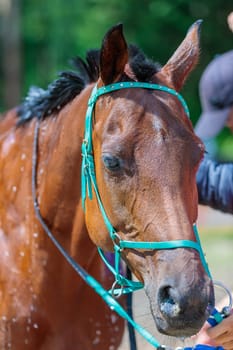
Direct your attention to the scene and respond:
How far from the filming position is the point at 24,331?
11.5 ft

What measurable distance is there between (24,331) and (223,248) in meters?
6.91

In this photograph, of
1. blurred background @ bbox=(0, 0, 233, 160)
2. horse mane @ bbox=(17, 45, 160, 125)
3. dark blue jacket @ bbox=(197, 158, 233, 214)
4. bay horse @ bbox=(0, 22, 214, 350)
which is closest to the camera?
bay horse @ bbox=(0, 22, 214, 350)

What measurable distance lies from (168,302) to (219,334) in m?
0.56

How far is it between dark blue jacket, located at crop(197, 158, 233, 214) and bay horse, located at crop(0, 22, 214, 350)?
0.71 meters

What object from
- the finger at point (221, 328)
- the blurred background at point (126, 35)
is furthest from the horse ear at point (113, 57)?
the blurred background at point (126, 35)

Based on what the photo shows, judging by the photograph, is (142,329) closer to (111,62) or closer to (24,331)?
(24,331)

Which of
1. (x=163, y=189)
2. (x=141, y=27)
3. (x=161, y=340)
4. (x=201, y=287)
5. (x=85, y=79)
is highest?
(x=85, y=79)

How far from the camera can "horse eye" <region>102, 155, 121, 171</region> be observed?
2.90 metres

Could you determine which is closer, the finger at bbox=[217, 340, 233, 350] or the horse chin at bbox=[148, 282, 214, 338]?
the horse chin at bbox=[148, 282, 214, 338]

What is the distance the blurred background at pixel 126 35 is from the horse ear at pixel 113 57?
2580 mm

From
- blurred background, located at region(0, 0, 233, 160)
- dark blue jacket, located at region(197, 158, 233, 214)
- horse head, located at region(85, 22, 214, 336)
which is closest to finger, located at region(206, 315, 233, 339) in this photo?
horse head, located at region(85, 22, 214, 336)

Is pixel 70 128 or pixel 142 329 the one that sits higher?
pixel 70 128

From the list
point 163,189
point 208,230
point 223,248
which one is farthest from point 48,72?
point 163,189

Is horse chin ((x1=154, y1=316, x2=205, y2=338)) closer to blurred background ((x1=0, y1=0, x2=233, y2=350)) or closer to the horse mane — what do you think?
the horse mane
